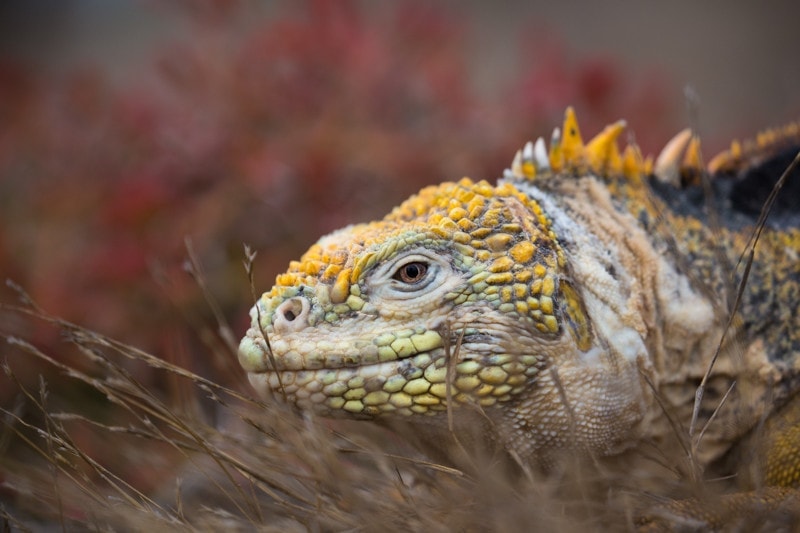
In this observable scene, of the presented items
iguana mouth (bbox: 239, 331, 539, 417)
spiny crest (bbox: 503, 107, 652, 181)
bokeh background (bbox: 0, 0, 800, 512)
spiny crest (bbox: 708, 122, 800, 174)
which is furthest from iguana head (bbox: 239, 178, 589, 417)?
bokeh background (bbox: 0, 0, 800, 512)

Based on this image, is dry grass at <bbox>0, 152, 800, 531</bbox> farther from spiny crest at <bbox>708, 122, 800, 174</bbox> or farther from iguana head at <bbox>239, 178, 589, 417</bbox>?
spiny crest at <bbox>708, 122, 800, 174</bbox>

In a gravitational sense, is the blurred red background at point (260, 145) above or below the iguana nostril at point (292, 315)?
above

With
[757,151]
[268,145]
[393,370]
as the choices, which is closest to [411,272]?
[393,370]

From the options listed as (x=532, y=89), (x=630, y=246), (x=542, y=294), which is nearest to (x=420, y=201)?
(x=542, y=294)

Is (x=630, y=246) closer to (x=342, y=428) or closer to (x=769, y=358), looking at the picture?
(x=769, y=358)

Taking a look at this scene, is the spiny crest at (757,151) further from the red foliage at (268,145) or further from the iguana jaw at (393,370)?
the red foliage at (268,145)

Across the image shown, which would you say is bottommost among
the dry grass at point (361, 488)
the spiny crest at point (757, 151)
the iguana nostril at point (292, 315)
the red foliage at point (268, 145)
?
the dry grass at point (361, 488)

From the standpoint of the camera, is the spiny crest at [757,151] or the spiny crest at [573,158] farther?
the spiny crest at [757,151]

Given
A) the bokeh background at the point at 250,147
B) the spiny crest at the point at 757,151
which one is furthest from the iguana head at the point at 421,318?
the bokeh background at the point at 250,147
